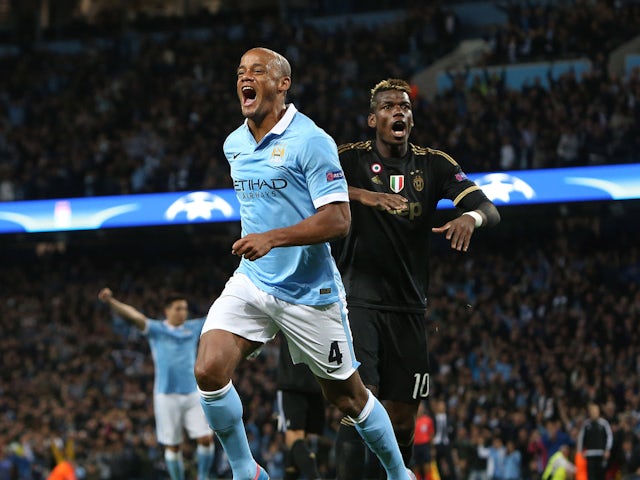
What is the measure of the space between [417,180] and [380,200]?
0.76 m

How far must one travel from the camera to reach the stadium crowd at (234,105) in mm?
19516

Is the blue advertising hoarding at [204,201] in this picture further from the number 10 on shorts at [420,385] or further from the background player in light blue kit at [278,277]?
the background player in light blue kit at [278,277]

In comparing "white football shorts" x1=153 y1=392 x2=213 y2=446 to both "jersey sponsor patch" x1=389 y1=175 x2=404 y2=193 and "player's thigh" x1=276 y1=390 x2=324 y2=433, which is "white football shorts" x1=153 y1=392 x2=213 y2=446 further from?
"jersey sponsor patch" x1=389 y1=175 x2=404 y2=193

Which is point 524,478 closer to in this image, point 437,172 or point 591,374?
point 591,374

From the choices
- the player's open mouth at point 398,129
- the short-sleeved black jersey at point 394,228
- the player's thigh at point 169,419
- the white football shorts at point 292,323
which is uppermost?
the player's open mouth at point 398,129

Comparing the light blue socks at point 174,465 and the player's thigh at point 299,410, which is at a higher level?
the player's thigh at point 299,410

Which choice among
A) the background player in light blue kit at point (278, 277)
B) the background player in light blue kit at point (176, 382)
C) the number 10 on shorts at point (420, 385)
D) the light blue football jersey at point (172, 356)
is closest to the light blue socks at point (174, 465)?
the background player in light blue kit at point (176, 382)

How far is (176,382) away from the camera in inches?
452

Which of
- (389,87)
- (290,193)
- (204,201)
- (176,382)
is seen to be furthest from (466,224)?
(204,201)

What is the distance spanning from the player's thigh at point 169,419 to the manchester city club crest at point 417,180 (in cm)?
560

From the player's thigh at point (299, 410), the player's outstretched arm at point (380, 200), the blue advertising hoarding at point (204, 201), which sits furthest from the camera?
the blue advertising hoarding at point (204, 201)

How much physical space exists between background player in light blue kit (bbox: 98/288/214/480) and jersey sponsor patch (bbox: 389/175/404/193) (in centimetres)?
524

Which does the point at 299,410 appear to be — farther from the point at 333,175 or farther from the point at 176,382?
the point at 333,175

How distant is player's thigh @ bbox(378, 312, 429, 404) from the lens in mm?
6570
